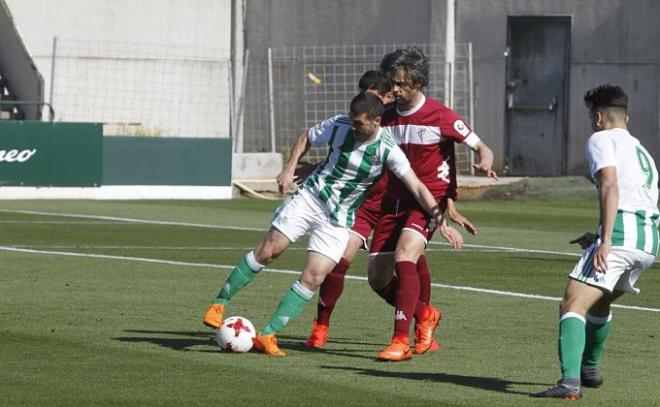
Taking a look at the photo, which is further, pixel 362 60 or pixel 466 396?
pixel 362 60

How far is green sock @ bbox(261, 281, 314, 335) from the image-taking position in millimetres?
9703

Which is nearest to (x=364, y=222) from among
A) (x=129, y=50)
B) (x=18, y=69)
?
(x=18, y=69)

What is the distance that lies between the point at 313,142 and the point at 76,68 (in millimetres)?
25069

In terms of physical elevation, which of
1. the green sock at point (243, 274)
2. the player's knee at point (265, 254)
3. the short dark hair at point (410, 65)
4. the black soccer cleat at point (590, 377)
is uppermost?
the short dark hair at point (410, 65)

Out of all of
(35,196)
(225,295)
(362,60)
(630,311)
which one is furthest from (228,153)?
(225,295)

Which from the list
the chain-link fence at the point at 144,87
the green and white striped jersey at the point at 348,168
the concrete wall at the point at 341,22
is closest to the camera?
the green and white striped jersey at the point at 348,168

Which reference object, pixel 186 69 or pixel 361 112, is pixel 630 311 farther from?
pixel 186 69

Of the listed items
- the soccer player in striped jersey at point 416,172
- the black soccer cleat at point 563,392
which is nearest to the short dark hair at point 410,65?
the soccer player in striped jersey at point 416,172

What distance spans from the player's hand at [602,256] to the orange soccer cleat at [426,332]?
2.32 meters

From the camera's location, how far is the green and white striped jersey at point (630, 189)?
8039 millimetres

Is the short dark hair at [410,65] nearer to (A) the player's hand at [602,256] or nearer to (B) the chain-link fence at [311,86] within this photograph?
(A) the player's hand at [602,256]

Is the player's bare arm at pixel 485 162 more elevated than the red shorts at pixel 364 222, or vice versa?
the player's bare arm at pixel 485 162

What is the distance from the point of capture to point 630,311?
1243 cm

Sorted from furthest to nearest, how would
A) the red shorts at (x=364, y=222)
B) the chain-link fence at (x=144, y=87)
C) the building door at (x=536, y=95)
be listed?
the chain-link fence at (x=144, y=87)
the building door at (x=536, y=95)
the red shorts at (x=364, y=222)
